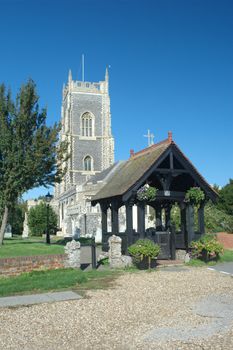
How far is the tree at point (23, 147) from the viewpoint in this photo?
2147 cm

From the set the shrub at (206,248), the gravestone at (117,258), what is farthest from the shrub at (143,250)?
the shrub at (206,248)

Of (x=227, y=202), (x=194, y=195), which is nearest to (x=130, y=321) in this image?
(x=194, y=195)

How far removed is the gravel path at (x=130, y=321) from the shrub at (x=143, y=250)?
11.2 ft

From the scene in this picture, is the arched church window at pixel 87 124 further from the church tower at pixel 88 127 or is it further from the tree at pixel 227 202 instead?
the tree at pixel 227 202

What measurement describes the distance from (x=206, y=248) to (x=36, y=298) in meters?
8.19

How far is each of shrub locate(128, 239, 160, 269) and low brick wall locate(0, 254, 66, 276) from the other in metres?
2.50

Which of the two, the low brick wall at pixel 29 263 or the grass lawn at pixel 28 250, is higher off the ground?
the grass lawn at pixel 28 250

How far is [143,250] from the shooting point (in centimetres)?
1390

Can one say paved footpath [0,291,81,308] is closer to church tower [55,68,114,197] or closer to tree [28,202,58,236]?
tree [28,202,58,236]

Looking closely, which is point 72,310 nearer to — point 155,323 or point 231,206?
point 155,323

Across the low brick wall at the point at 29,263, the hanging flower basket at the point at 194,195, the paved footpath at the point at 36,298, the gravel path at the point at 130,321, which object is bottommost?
the gravel path at the point at 130,321

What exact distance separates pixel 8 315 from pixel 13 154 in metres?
14.8

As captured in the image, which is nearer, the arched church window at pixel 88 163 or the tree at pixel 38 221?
the tree at pixel 38 221

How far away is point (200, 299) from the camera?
29.3 feet
